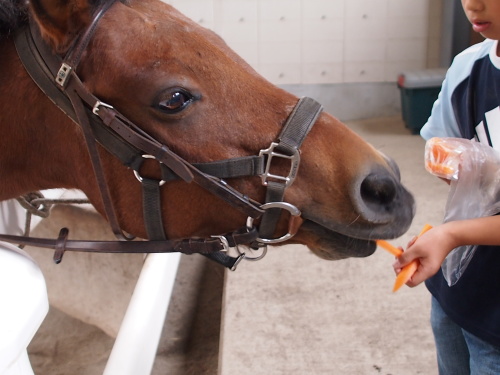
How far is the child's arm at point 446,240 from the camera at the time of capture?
945mm

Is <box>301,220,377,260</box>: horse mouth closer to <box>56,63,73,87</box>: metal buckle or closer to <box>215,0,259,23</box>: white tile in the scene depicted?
<box>56,63,73,87</box>: metal buckle

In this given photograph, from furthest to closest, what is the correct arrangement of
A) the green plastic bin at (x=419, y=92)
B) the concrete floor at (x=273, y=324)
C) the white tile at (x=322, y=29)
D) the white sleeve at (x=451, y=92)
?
the white tile at (x=322, y=29) < the green plastic bin at (x=419, y=92) < the concrete floor at (x=273, y=324) < the white sleeve at (x=451, y=92)

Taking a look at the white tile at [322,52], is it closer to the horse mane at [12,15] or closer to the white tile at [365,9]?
the white tile at [365,9]

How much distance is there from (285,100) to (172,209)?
12.2 inches

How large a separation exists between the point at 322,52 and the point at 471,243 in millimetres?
4169

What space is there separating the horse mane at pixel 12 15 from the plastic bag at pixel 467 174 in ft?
2.81

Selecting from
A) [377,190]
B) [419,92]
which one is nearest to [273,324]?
[377,190]

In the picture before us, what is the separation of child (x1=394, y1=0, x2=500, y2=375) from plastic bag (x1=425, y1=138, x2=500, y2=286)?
0.04m

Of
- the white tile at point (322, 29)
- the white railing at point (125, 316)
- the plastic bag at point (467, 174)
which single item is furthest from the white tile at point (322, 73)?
the plastic bag at point (467, 174)

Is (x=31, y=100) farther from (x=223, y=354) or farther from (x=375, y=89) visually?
(x=375, y=89)

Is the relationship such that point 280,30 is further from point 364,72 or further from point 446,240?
point 446,240

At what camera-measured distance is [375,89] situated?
4977 mm

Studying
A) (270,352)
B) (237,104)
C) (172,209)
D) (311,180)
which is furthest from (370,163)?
(270,352)

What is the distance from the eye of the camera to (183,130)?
972 millimetres
